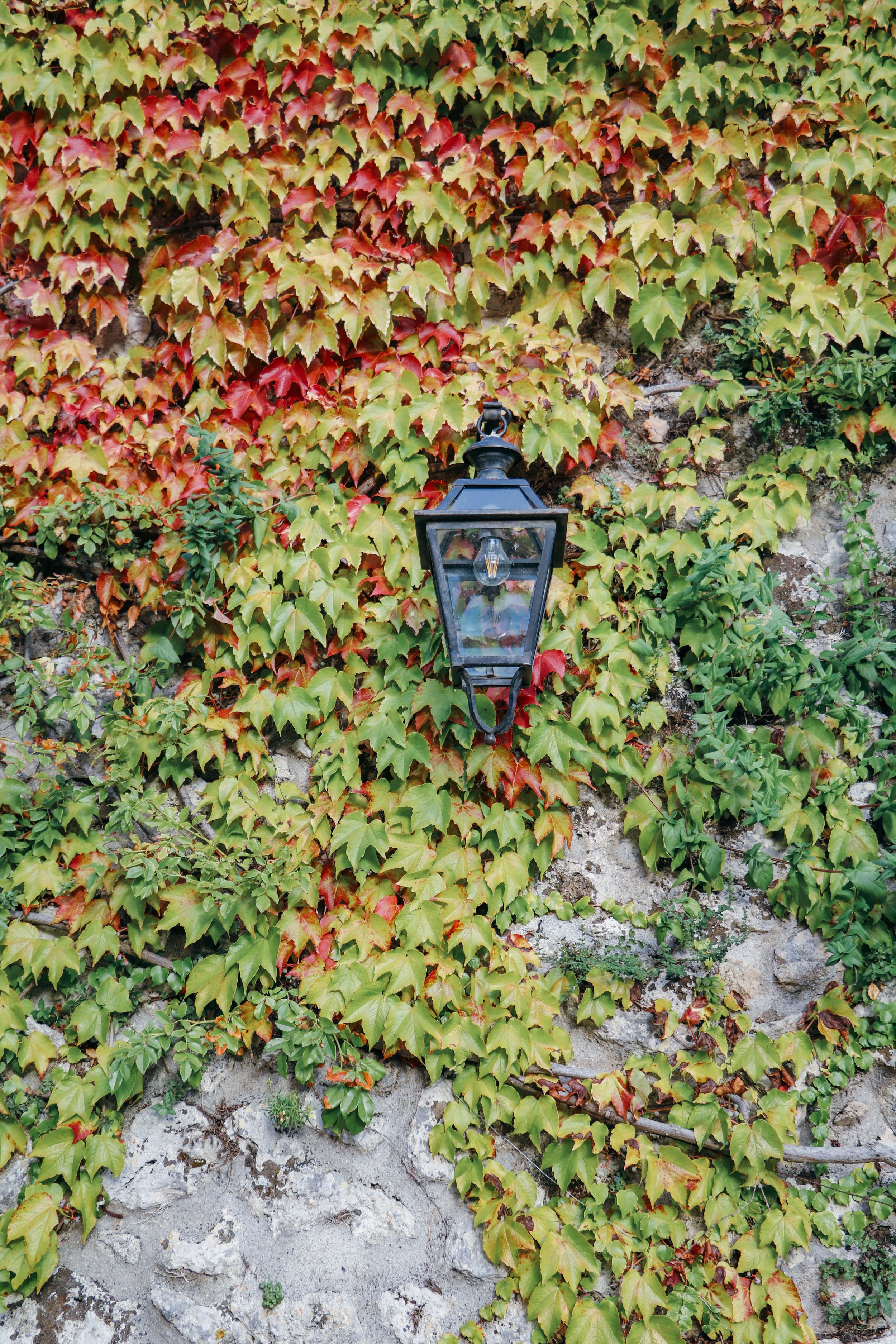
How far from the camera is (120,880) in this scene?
2.55 meters

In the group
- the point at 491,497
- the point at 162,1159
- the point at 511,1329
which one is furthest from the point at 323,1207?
the point at 491,497

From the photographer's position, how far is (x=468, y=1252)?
228cm

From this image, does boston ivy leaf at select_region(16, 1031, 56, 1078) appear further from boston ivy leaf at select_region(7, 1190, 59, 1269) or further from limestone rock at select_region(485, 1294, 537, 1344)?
limestone rock at select_region(485, 1294, 537, 1344)

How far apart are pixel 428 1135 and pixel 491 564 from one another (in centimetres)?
176

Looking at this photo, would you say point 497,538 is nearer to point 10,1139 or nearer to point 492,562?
point 492,562

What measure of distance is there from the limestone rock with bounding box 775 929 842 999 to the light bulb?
1514 millimetres

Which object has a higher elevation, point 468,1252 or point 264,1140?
point 264,1140

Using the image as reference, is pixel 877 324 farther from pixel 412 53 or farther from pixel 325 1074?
pixel 325 1074

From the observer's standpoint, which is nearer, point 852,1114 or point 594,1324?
point 594,1324

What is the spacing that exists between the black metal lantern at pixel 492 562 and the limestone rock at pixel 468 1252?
163 cm

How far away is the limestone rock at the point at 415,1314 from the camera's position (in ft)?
7.26

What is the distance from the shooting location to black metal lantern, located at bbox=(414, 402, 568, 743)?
75.9 inches

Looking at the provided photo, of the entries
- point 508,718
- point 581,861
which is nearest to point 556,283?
point 508,718

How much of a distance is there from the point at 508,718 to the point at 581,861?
70 centimetres
